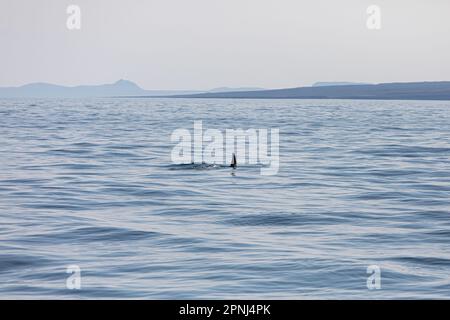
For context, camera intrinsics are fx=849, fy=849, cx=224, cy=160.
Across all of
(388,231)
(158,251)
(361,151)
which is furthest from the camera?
(361,151)

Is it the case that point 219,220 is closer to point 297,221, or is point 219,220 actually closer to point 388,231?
point 297,221

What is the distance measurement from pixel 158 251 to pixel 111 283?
3639mm

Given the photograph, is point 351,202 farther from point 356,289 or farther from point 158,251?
point 356,289

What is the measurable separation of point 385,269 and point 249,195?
14548 millimetres

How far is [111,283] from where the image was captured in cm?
1491

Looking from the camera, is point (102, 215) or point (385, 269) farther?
point (102, 215)

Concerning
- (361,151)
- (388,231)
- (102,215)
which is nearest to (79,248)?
(102,215)

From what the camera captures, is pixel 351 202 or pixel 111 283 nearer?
pixel 111 283

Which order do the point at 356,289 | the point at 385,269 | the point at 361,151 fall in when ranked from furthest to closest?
the point at 361,151, the point at 385,269, the point at 356,289

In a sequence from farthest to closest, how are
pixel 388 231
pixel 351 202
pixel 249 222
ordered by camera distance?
1. pixel 351 202
2. pixel 249 222
3. pixel 388 231

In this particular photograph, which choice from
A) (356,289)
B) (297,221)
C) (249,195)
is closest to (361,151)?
(249,195)
